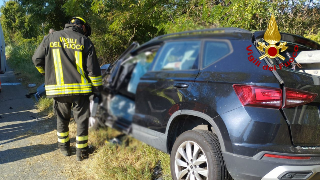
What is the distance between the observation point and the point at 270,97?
2.20 m

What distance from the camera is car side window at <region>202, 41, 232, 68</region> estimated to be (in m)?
2.56

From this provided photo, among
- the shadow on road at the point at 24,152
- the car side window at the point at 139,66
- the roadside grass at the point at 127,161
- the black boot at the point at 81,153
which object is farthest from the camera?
the shadow on road at the point at 24,152

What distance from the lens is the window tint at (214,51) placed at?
2566mm

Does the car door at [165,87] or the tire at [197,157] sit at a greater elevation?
the car door at [165,87]

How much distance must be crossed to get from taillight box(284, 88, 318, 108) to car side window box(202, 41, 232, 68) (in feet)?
2.09

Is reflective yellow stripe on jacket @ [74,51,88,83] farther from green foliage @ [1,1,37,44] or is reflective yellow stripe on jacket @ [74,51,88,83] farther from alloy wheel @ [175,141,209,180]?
green foliage @ [1,1,37,44]

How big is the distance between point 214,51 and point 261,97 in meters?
0.67

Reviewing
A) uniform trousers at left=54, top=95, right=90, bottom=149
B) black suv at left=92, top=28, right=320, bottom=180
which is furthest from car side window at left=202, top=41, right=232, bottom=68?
uniform trousers at left=54, top=95, right=90, bottom=149

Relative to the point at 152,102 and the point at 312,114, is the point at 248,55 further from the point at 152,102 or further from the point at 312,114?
the point at 152,102

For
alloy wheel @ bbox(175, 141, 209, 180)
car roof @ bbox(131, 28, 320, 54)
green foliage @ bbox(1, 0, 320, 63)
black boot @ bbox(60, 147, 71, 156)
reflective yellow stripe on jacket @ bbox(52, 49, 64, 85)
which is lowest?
black boot @ bbox(60, 147, 71, 156)

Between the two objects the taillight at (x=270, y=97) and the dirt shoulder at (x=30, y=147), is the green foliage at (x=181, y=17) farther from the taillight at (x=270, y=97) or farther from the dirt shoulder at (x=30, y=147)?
the dirt shoulder at (x=30, y=147)

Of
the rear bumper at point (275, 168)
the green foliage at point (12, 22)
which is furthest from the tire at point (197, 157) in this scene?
the green foliage at point (12, 22)

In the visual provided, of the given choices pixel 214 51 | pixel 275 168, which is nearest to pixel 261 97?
pixel 275 168

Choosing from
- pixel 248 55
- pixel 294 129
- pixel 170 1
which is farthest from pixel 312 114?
pixel 170 1
